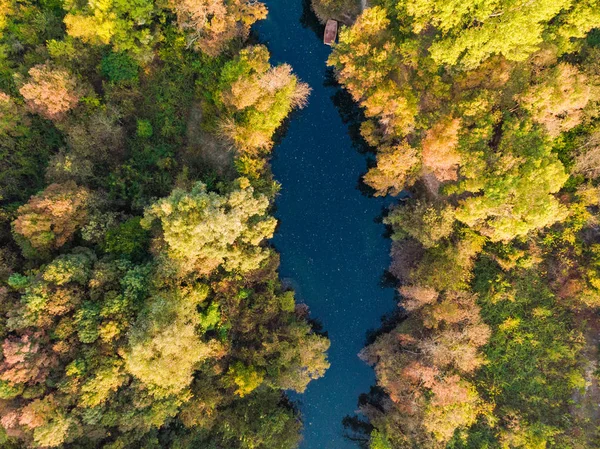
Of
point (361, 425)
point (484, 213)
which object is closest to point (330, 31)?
point (484, 213)

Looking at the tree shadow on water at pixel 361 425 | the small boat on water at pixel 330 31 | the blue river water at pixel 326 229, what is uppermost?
the small boat on water at pixel 330 31

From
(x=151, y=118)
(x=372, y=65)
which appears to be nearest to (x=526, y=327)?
(x=372, y=65)

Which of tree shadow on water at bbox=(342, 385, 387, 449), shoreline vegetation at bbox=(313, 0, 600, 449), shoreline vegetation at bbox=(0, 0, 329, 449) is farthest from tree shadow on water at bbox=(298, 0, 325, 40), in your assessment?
tree shadow on water at bbox=(342, 385, 387, 449)

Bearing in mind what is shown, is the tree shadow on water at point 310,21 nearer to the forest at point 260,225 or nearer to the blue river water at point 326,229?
the blue river water at point 326,229

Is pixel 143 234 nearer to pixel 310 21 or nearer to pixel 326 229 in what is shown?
pixel 326 229

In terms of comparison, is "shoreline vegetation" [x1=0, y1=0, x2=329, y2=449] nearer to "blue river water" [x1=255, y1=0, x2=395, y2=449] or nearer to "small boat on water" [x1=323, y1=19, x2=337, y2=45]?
"blue river water" [x1=255, y1=0, x2=395, y2=449]

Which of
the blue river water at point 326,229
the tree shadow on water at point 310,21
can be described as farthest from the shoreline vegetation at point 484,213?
the blue river water at point 326,229
